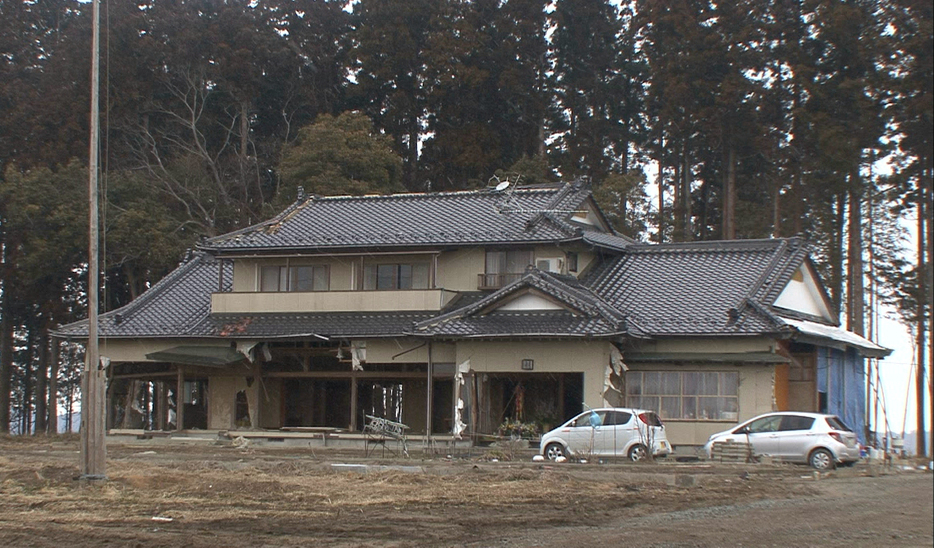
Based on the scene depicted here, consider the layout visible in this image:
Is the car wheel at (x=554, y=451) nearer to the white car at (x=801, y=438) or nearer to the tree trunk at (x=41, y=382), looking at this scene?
the white car at (x=801, y=438)

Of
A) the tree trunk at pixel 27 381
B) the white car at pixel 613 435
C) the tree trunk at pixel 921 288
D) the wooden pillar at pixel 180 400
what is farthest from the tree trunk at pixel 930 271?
the tree trunk at pixel 27 381

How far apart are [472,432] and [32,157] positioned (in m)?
28.7

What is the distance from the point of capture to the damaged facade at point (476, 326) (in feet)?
100.0

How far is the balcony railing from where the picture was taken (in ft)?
113

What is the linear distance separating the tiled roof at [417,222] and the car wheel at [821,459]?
10920 millimetres

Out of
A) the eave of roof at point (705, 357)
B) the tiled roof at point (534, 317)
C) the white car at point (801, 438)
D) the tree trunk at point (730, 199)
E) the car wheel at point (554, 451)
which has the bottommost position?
the car wheel at point (554, 451)

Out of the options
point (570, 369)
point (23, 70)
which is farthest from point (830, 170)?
point (23, 70)

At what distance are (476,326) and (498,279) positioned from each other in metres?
3.32

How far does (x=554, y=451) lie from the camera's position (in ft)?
89.0

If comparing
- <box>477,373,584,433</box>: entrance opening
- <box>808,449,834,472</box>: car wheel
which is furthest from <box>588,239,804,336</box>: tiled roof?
<box>808,449,834,472</box>: car wheel

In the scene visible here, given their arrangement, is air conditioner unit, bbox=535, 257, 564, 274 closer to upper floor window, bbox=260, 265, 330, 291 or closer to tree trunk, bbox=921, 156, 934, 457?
upper floor window, bbox=260, 265, 330, 291

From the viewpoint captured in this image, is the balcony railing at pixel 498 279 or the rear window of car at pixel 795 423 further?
the balcony railing at pixel 498 279

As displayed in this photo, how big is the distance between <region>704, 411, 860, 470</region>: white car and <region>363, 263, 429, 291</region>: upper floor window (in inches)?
493

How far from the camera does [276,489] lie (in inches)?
744
